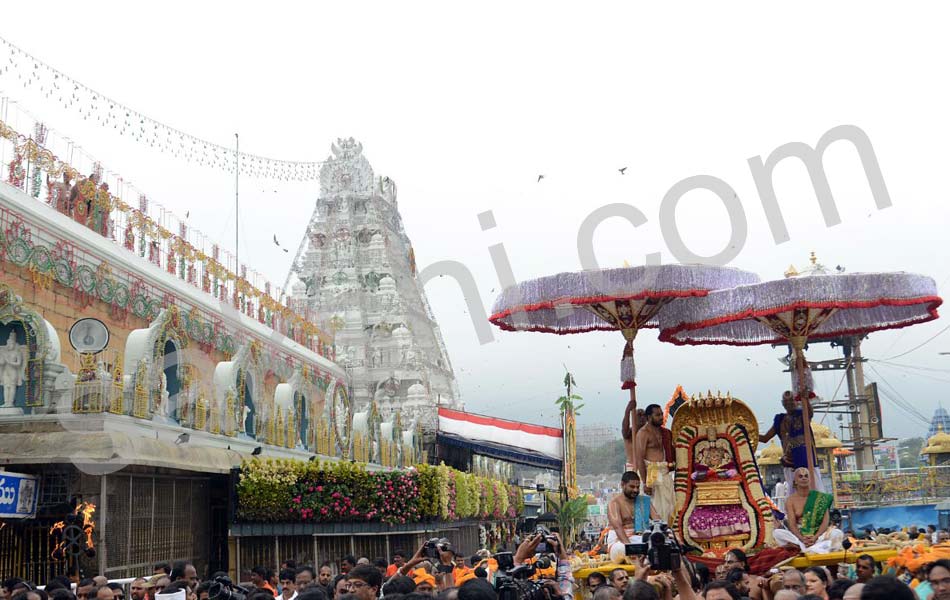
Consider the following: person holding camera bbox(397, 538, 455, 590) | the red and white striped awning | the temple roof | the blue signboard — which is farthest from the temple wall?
the temple roof

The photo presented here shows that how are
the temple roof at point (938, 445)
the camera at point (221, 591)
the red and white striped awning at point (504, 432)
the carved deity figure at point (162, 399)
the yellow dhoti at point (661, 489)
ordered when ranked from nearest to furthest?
the camera at point (221, 591)
the yellow dhoti at point (661, 489)
the carved deity figure at point (162, 399)
the temple roof at point (938, 445)
the red and white striped awning at point (504, 432)

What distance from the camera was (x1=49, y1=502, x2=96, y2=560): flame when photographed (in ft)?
39.8

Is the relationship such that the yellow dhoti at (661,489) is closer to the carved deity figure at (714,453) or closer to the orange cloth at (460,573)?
the carved deity figure at (714,453)

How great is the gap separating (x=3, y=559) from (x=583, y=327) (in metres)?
8.65

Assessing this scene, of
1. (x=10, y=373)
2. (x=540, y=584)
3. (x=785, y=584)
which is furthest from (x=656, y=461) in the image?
(x=10, y=373)

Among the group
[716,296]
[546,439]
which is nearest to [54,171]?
[716,296]

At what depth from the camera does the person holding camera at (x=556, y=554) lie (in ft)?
21.6

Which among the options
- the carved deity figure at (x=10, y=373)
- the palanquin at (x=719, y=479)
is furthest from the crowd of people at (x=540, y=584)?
the carved deity figure at (x=10, y=373)

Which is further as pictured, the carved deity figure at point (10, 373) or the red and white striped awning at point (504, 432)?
the red and white striped awning at point (504, 432)

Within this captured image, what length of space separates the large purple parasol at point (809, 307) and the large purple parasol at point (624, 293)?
1.32 feet

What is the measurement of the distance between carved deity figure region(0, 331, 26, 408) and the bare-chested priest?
906cm

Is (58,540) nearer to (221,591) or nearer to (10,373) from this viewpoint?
Answer: (10,373)

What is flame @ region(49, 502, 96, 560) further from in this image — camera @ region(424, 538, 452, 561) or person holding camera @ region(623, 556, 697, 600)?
person holding camera @ region(623, 556, 697, 600)

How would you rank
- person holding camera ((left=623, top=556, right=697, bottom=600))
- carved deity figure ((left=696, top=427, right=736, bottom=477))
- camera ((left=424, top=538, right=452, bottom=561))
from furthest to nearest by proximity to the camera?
carved deity figure ((left=696, top=427, right=736, bottom=477))
camera ((left=424, top=538, right=452, bottom=561))
person holding camera ((left=623, top=556, right=697, bottom=600))
